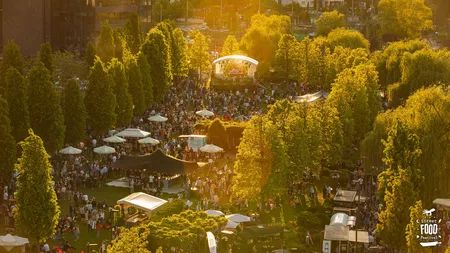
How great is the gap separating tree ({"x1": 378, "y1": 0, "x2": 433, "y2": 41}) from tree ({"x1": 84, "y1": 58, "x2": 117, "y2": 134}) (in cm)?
9148

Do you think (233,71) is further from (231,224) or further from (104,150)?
(231,224)

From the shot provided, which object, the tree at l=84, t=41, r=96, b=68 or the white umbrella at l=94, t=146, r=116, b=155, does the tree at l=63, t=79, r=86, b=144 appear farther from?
the tree at l=84, t=41, r=96, b=68

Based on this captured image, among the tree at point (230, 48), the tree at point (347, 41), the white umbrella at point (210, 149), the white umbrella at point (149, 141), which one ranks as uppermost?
the tree at point (347, 41)

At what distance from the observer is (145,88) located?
3140 inches

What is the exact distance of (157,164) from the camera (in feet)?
192

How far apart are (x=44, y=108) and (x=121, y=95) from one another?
44.1 ft

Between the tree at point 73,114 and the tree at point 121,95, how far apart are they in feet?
24.7

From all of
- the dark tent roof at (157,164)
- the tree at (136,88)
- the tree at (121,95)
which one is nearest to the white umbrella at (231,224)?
the dark tent roof at (157,164)

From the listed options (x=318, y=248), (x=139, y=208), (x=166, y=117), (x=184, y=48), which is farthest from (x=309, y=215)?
(x=184, y=48)

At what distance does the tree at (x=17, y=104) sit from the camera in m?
57.1

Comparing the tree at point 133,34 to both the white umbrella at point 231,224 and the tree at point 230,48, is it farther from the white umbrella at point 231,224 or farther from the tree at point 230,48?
the white umbrella at point 231,224

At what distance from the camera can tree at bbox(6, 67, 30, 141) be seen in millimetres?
57125

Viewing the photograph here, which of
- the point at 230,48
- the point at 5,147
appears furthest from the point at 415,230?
the point at 230,48

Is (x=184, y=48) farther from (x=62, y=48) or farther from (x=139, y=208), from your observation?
(x=139, y=208)
